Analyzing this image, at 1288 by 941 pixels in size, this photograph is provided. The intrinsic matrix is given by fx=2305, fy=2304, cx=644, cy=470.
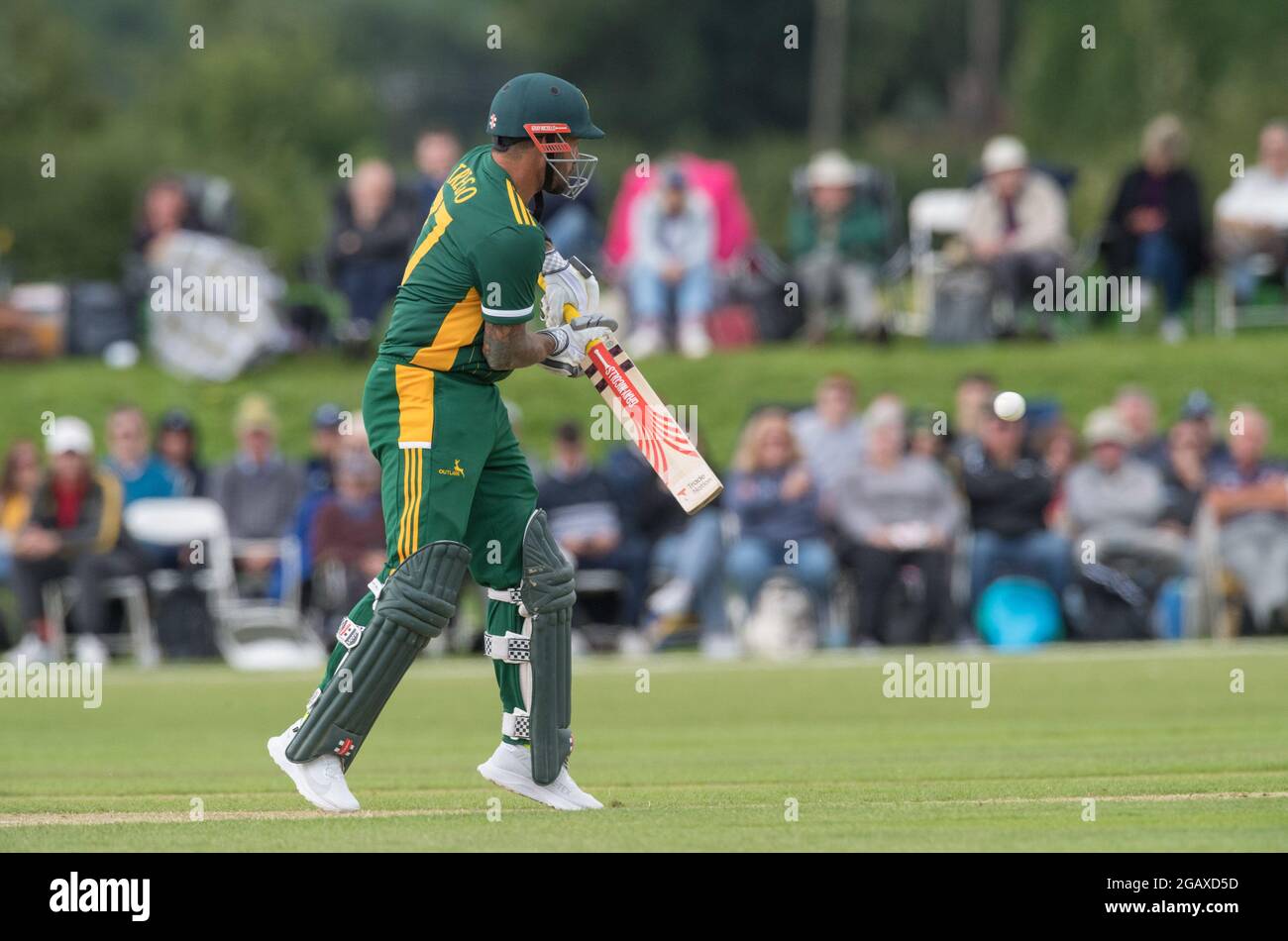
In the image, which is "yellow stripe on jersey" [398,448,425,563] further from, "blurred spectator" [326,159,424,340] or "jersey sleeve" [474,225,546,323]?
"blurred spectator" [326,159,424,340]

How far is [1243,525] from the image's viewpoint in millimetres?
19078

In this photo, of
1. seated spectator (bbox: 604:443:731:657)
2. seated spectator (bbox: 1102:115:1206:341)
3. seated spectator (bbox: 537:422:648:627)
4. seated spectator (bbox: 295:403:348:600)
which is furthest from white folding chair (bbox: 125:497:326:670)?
seated spectator (bbox: 1102:115:1206:341)

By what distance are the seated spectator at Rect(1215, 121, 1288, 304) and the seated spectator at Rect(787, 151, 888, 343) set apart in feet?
12.5

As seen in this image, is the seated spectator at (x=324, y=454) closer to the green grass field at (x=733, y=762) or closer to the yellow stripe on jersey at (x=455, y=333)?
the green grass field at (x=733, y=762)

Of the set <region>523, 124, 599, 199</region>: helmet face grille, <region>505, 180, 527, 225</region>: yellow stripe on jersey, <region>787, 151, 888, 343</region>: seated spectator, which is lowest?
<region>505, 180, 527, 225</region>: yellow stripe on jersey

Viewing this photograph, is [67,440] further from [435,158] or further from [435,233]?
[435,233]

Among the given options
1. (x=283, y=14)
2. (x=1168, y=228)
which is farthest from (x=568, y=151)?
(x=283, y=14)

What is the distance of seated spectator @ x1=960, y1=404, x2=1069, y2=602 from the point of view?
19.0m

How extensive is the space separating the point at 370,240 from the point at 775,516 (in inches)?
275

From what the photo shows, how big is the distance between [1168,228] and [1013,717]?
13234 millimetres

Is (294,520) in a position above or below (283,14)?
below

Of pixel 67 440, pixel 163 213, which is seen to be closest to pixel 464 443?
pixel 67 440

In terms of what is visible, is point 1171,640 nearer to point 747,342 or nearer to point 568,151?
point 747,342

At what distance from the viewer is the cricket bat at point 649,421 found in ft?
31.9
